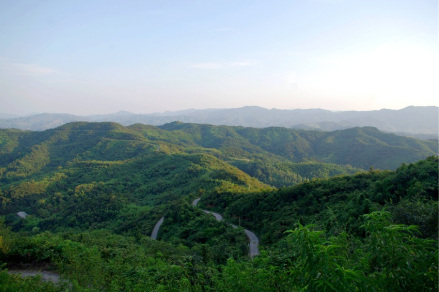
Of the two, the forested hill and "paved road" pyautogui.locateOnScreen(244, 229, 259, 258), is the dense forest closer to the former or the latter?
"paved road" pyautogui.locateOnScreen(244, 229, 259, 258)

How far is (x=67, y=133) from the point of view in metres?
158

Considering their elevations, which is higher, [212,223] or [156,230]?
[212,223]

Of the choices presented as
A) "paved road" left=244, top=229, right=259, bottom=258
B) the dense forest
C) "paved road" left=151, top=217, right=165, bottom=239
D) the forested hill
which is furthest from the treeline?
the forested hill

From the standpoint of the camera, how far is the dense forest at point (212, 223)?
12.8ft

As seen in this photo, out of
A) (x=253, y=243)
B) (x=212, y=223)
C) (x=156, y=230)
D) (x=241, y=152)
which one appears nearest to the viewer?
(x=253, y=243)

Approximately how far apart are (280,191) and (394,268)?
102 ft

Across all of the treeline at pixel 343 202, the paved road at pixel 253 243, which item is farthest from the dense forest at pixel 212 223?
the paved road at pixel 253 243

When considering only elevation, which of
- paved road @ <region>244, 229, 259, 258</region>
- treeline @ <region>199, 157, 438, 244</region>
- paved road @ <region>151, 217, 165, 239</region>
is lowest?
paved road @ <region>151, 217, 165, 239</region>

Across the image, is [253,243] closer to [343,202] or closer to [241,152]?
[343,202]

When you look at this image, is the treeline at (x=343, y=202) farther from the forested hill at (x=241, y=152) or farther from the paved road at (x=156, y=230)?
the forested hill at (x=241, y=152)

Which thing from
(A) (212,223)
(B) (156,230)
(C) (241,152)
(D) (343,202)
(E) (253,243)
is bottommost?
(C) (241,152)

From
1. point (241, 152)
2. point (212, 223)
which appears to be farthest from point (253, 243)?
point (241, 152)

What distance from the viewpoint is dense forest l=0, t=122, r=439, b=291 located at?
3.90 metres

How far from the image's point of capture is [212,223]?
103 feet
